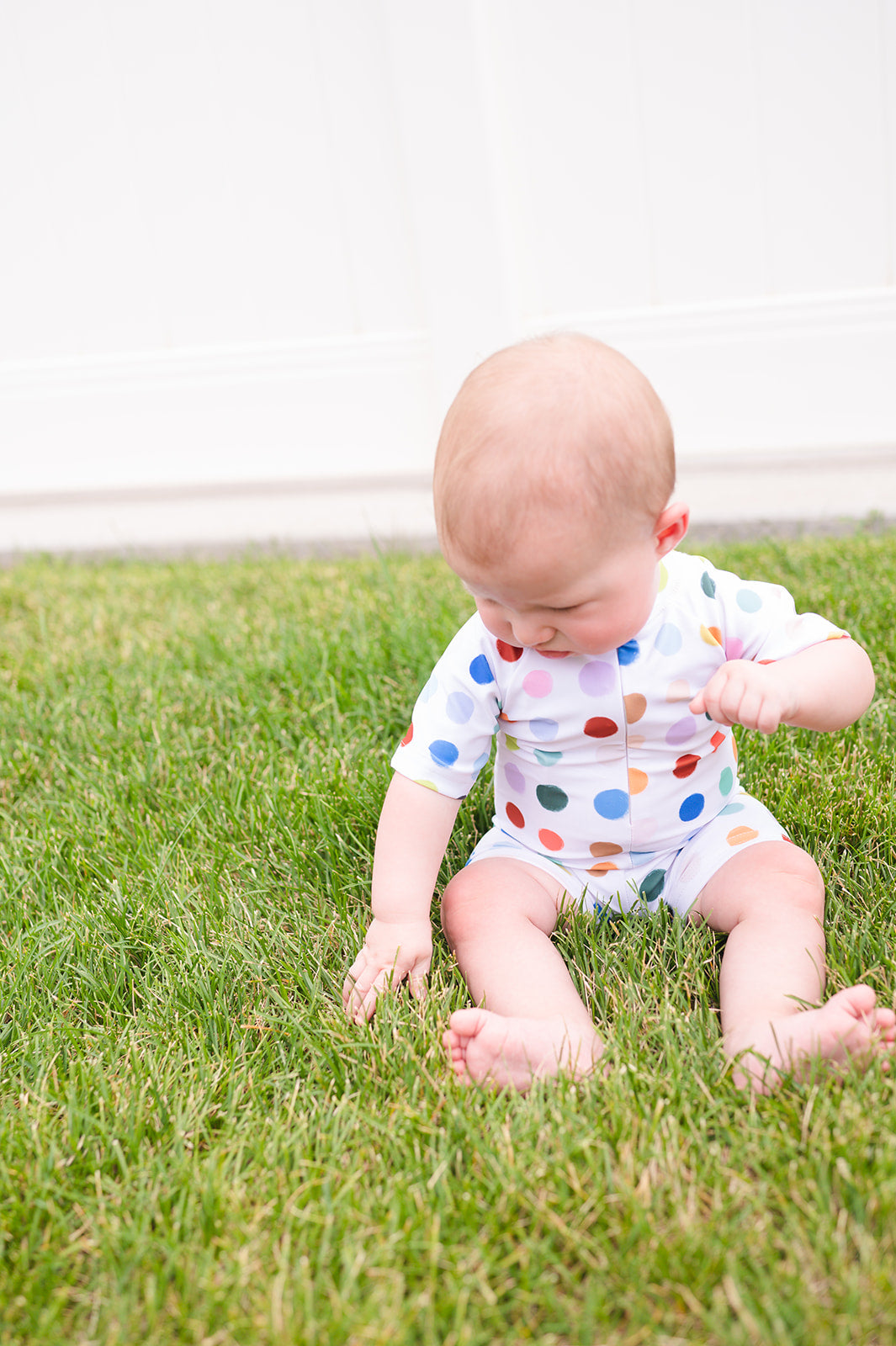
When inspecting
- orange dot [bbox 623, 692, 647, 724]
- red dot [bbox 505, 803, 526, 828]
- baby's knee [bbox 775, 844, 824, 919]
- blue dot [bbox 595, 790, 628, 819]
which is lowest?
baby's knee [bbox 775, 844, 824, 919]

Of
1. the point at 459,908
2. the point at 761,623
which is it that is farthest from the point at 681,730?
the point at 459,908

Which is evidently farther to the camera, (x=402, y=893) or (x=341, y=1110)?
(x=402, y=893)

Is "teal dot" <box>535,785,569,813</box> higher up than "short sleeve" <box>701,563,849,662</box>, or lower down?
lower down

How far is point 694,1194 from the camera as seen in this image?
1034 millimetres

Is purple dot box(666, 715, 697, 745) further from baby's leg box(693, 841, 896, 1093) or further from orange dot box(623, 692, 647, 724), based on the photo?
baby's leg box(693, 841, 896, 1093)

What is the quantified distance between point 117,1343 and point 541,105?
3.33 metres

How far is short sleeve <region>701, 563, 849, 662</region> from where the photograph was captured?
1.41m

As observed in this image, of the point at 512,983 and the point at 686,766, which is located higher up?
the point at 686,766

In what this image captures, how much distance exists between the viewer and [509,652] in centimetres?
145

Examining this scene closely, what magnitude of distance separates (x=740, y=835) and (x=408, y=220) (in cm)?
273

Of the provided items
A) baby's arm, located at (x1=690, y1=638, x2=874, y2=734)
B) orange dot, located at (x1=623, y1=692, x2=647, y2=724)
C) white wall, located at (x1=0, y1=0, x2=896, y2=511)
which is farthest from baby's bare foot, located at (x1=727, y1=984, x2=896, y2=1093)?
white wall, located at (x1=0, y1=0, x2=896, y2=511)

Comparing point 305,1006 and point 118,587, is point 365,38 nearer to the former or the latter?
point 118,587

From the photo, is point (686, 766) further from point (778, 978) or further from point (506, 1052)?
point (506, 1052)

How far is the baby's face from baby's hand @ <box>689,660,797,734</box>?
12 cm
